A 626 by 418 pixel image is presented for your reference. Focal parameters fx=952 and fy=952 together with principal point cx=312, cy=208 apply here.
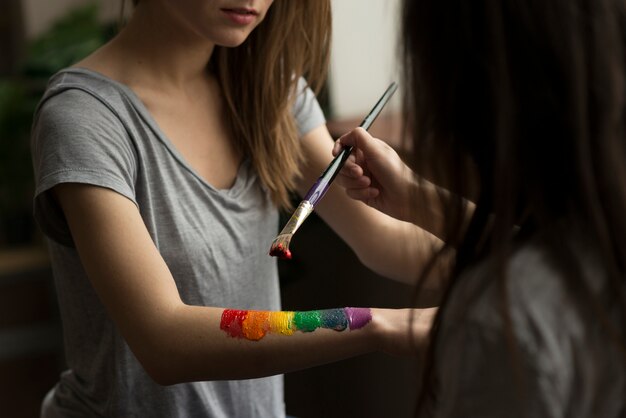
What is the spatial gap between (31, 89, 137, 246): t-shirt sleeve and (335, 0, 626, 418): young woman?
40 centimetres

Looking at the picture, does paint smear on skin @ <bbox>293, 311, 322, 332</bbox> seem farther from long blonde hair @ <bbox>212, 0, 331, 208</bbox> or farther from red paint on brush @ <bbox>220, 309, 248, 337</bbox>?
long blonde hair @ <bbox>212, 0, 331, 208</bbox>

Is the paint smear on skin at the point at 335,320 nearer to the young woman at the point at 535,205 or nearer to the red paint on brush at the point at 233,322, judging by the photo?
the red paint on brush at the point at 233,322

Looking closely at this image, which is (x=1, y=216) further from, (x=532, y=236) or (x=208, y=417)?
(x=532, y=236)

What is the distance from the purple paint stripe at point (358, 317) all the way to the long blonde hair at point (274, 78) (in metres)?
0.32

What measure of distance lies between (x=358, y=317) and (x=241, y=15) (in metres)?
0.37

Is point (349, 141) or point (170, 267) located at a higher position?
point (349, 141)

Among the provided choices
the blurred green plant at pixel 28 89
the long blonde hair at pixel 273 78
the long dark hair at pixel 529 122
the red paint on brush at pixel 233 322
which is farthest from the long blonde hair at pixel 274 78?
the blurred green plant at pixel 28 89

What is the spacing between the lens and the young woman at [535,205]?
0.59 meters

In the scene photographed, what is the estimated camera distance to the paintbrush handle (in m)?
0.92

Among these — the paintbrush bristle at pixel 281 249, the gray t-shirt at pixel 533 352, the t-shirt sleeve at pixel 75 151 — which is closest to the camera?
the gray t-shirt at pixel 533 352

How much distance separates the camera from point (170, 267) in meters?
1.04

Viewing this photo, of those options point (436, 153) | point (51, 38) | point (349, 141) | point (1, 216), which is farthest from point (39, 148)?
point (1, 216)

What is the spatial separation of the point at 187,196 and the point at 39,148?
17 centimetres

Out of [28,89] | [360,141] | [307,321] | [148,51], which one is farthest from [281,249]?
[28,89]
